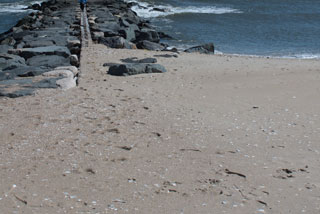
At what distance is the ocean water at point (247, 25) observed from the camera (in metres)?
15.7

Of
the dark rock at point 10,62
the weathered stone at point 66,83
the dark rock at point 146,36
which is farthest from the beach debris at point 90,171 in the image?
the dark rock at point 146,36

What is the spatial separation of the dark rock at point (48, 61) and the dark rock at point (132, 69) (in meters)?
1.23

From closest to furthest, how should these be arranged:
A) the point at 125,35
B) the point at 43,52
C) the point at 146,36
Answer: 1. the point at 43,52
2. the point at 125,35
3. the point at 146,36

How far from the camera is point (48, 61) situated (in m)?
8.92

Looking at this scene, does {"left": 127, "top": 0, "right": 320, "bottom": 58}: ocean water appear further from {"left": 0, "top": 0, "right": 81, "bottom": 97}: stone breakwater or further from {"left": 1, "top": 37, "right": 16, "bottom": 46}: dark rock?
{"left": 1, "top": 37, "right": 16, "bottom": 46}: dark rock

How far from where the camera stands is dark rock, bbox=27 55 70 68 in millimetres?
8766

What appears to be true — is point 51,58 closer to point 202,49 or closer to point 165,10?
point 202,49

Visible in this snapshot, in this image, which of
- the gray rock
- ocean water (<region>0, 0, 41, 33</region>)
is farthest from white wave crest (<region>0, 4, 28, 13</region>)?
the gray rock

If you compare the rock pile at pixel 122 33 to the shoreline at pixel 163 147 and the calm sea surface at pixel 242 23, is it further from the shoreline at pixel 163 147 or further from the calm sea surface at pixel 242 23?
the shoreline at pixel 163 147

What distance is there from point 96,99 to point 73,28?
9080 millimetres

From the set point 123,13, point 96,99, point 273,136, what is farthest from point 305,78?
point 123,13

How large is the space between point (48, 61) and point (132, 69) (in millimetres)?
1883

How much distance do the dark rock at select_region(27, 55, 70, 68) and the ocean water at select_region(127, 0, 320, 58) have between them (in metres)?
6.73

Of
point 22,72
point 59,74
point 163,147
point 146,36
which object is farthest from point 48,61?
point 146,36
